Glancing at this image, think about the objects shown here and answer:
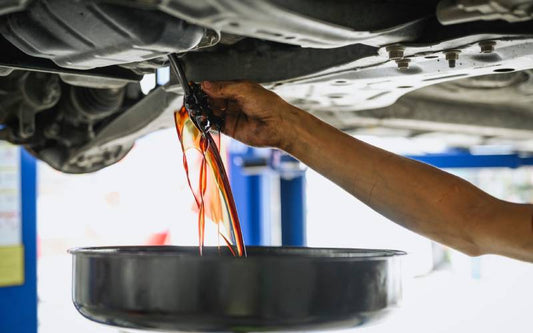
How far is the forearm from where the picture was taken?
0.83 meters

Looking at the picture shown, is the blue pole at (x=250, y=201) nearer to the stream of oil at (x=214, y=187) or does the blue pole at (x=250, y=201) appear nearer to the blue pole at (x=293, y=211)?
the blue pole at (x=293, y=211)

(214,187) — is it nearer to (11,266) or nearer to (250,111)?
(250,111)

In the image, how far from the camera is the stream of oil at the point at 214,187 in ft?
2.65

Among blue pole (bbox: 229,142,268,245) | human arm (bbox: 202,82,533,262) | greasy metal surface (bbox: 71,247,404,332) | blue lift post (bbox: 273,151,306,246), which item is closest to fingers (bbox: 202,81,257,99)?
human arm (bbox: 202,82,533,262)

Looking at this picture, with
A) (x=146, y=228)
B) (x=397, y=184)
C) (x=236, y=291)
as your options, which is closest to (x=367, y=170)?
(x=397, y=184)

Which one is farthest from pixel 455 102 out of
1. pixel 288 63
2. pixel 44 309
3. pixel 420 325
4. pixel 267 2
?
pixel 44 309

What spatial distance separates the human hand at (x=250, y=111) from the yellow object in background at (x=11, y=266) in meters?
1.41

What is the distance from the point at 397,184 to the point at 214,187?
237mm

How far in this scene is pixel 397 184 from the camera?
0.86m

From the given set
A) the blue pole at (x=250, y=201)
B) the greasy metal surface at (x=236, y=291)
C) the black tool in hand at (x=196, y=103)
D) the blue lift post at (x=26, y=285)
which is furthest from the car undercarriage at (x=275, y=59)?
the blue pole at (x=250, y=201)

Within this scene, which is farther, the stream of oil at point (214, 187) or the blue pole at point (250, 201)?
the blue pole at point (250, 201)

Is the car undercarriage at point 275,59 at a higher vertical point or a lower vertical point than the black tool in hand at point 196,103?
higher

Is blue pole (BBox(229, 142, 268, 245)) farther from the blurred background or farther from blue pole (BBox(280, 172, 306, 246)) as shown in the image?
blue pole (BBox(280, 172, 306, 246))

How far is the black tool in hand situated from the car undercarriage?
33 mm
